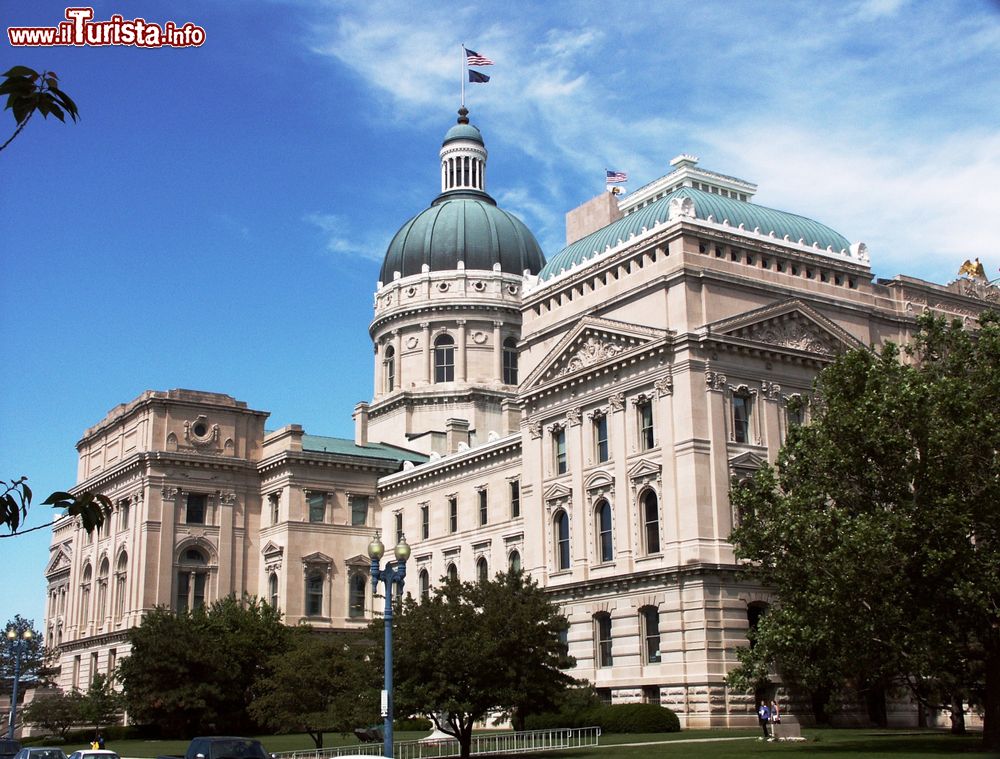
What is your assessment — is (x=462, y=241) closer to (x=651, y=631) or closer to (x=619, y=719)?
(x=651, y=631)

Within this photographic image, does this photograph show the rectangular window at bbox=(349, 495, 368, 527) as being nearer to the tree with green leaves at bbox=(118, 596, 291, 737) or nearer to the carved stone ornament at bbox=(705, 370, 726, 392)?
the tree with green leaves at bbox=(118, 596, 291, 737)

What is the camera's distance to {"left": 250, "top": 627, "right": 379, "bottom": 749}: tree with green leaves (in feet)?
150

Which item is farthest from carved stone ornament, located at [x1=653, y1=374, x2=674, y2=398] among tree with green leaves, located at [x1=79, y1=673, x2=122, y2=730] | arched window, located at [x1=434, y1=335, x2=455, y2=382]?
arched window, located at [x1=434, y1=335, x2=455, y2=382]

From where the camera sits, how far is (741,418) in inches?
2301

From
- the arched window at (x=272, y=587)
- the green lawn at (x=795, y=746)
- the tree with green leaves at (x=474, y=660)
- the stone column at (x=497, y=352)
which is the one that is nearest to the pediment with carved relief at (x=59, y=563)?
the arched window at (x=272, y=587)

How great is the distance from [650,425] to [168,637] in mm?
28319

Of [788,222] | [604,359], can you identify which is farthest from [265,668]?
[788,222]

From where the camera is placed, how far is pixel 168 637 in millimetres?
66062

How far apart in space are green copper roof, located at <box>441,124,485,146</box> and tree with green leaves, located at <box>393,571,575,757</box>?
75.4 metres

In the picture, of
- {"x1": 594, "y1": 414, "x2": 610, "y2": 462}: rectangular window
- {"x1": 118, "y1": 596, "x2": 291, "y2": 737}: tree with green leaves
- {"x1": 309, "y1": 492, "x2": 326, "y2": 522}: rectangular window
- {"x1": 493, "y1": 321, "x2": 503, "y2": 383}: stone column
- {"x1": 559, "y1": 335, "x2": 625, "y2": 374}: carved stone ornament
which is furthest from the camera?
{"x1": 493, "y1": 321, "x2": 503, "y2": 383}: stone column

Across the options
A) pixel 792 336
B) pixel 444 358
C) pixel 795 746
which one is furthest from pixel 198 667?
pixel 444 358

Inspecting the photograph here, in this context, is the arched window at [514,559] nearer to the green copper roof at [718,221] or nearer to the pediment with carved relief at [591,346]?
the pediment with carved relief at [591,346]

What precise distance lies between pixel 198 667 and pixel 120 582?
23490 millimetres

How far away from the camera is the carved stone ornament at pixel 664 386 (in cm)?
5738
